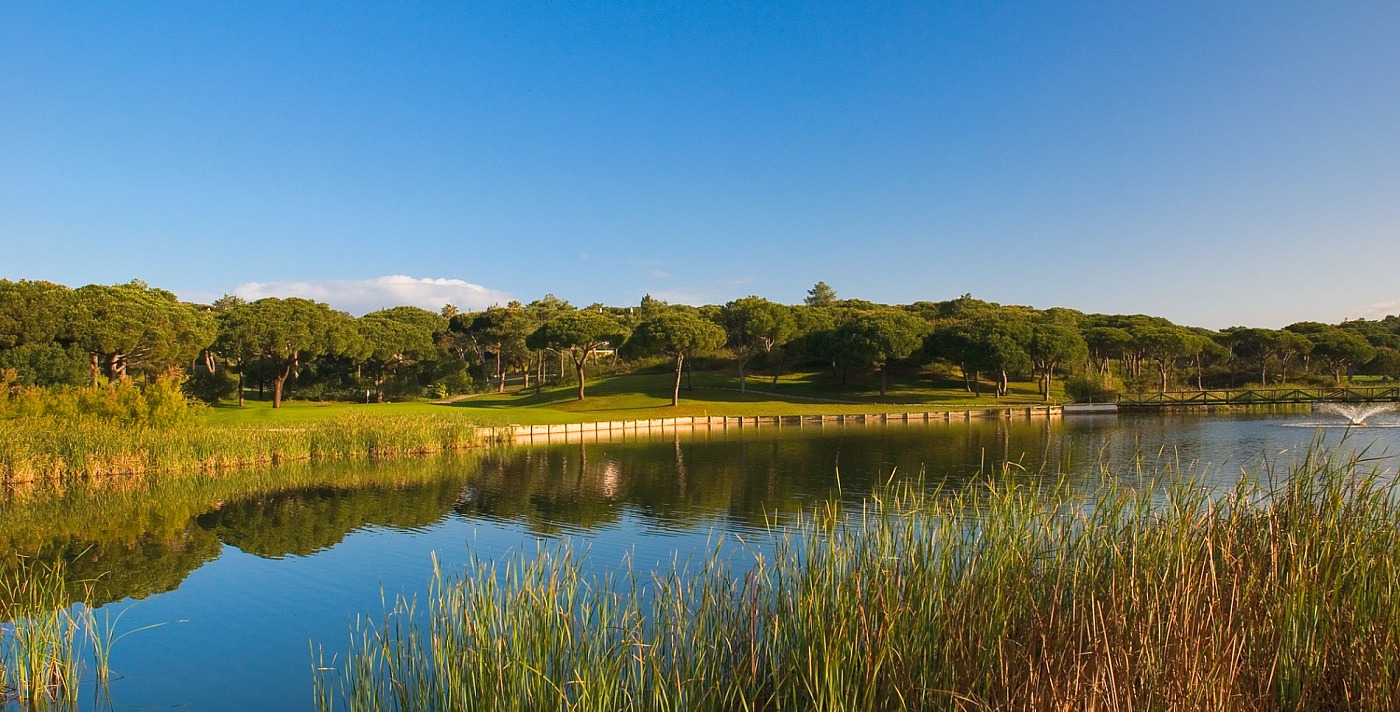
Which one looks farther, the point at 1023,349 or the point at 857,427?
the point at 1023,349

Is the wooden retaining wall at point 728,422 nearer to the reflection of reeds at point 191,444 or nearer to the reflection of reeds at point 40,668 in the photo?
the reflection of reeds at point 191,444

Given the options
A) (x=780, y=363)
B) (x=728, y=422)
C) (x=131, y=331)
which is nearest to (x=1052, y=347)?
(x=780, y=363)

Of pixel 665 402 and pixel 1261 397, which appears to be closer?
pixel 665 402

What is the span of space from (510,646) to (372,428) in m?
26.4

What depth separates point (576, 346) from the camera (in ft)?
175

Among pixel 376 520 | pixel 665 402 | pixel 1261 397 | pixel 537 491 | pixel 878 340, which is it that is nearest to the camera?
pixel 376 520

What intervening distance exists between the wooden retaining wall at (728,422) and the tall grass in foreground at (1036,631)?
3085 centimetres

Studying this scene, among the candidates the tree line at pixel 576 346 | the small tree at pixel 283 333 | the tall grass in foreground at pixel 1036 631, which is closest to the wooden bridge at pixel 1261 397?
the tree line at pixel 576 346

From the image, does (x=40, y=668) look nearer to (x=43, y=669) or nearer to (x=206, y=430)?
(x=43, y=669)

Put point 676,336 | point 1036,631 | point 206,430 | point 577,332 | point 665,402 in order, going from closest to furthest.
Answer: point 1036,631 → point 206,430 → point 577,332 → point 676,336 → point 665,402

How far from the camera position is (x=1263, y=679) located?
5270 millimetres

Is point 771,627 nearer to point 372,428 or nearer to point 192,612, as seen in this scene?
point 192,612

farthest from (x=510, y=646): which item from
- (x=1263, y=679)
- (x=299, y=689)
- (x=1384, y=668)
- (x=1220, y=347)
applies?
(x=1220, y=347)

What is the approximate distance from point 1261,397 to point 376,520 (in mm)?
53796
